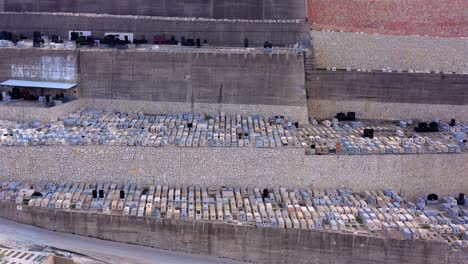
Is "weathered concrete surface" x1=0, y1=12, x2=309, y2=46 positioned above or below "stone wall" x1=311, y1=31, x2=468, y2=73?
above

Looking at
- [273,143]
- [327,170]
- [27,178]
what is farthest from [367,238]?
[27,178]

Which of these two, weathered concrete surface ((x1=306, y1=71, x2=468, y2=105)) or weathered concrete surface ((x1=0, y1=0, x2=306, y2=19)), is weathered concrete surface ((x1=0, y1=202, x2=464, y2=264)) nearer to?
weathered concrete surface ((x1=306, y1=71, x2=468, y2=105))

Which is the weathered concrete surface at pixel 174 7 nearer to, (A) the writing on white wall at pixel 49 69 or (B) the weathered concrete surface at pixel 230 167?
(A) the writing on white wall at pixel 49 69

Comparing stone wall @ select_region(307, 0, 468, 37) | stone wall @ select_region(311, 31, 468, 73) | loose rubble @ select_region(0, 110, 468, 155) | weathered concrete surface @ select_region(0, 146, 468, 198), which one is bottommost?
weathered concrete surface @ select_region(0, 146, 468, 198)

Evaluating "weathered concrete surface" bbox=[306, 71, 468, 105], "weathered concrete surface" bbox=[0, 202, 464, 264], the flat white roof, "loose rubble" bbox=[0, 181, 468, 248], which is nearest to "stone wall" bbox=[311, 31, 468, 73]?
"weathered concrete surface" bbox=[306, 71, 468, 105]

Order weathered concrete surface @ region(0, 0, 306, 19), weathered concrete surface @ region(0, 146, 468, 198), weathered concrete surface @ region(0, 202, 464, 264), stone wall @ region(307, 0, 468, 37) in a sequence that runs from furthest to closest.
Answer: stone wall @ region(307, 0, 468, 37) → weathered concrete surface @ region(0, 0, 306, 19) → weathered concrete surface @ region(0, 146, 468, 198) → weathered concrete surface @ region(0, 202, 464, 264)

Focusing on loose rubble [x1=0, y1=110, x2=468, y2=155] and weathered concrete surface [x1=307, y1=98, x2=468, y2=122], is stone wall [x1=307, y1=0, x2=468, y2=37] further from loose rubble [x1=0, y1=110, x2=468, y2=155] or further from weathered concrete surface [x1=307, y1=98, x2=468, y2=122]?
loose rubble [x1=0, y1=110, x2=468, y2=155]

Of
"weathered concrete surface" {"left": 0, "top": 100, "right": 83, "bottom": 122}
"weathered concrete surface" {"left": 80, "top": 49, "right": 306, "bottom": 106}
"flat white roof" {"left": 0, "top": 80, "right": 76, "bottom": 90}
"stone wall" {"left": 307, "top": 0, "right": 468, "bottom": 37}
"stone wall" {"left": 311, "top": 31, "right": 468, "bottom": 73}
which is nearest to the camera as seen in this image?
"weathered concrete surface" {"left": 0, "top": 100, "right": 83, "bottom": 122}

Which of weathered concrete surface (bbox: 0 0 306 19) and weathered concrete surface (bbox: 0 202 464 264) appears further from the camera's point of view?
weathered concrete surface (bbox: 0 0 306 19)
